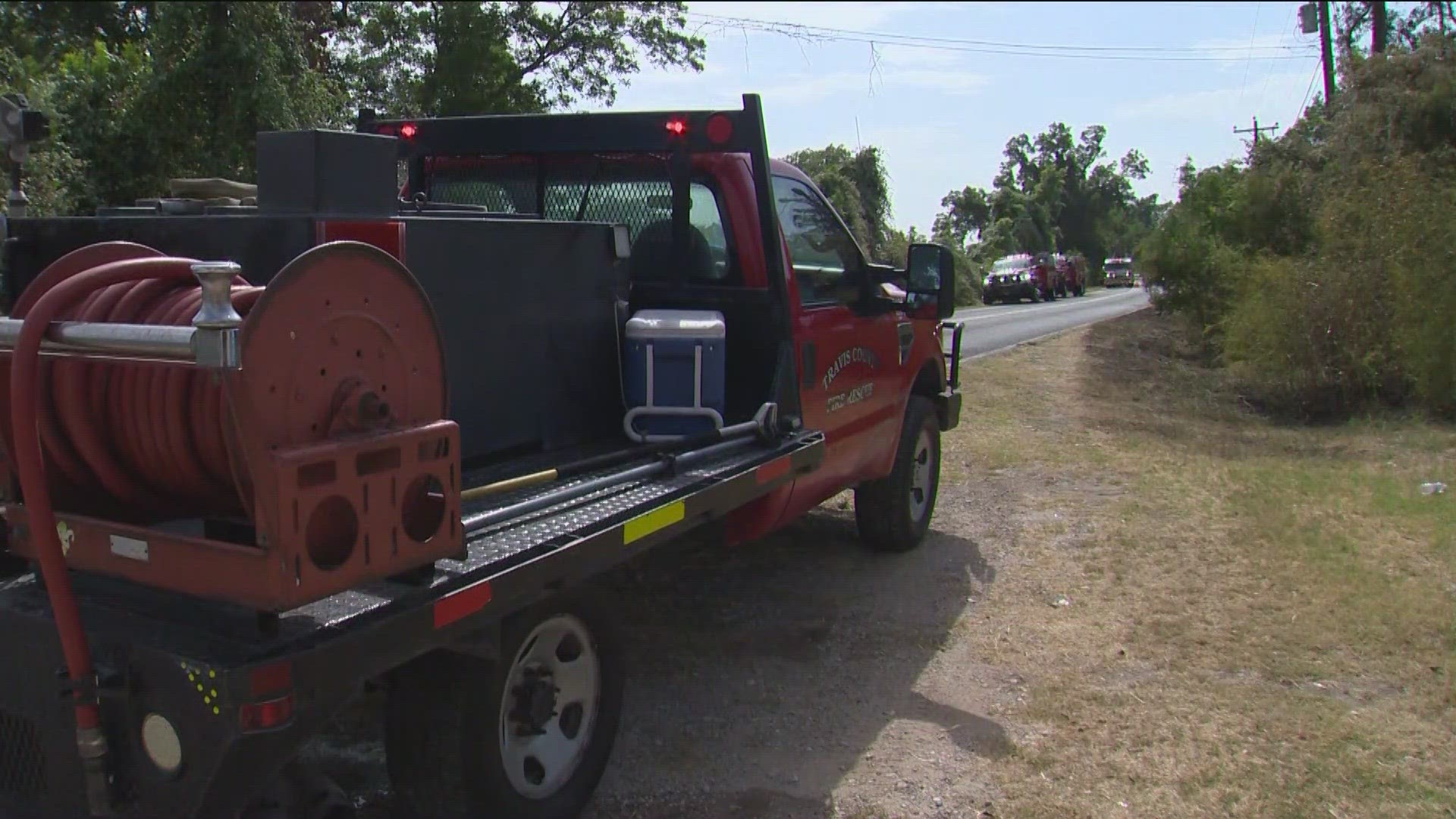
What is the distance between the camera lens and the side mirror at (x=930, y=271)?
6.20 meters

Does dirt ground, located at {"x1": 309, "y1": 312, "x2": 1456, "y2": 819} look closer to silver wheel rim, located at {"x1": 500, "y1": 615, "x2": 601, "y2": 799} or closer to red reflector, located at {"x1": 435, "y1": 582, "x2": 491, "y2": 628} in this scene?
silver wheel rim, located at {"x1": 500, "y1": 615, "x2": 601, "y2": 799}

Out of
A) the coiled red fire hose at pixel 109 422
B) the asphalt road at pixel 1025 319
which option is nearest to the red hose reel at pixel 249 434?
the coiled red fire hose at pixel 109 422

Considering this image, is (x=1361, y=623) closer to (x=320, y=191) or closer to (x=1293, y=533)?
(x=1293, y=533)

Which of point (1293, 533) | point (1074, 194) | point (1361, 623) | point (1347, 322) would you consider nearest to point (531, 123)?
point (1361, 623)

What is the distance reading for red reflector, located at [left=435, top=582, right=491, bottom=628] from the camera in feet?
9.14

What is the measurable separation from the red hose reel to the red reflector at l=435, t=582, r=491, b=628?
0.35 feet

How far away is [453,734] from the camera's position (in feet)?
10.2

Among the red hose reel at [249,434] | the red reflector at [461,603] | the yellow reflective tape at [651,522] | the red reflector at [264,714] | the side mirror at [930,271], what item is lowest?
the red reflector at [264,714]

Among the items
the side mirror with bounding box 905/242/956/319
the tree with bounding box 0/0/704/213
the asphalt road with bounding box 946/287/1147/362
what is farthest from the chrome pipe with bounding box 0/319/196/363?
the asphalt road with bounding box 946/287/1147/362

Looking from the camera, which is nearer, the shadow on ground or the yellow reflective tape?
the yellow reflective tape

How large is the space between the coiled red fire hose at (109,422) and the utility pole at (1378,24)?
26.3 meters

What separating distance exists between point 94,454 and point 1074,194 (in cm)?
9660

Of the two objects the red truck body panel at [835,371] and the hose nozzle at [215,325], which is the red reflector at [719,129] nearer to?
the red truck body panel at [835,371]

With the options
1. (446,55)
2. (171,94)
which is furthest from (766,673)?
(446,55)
